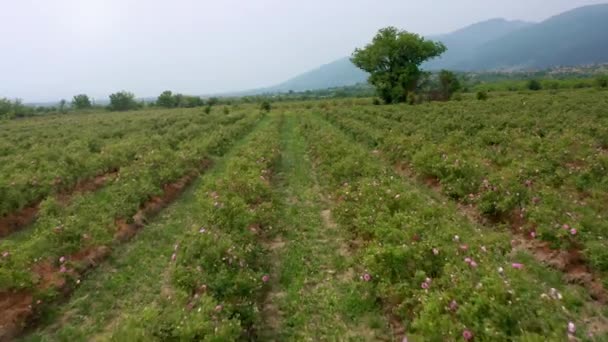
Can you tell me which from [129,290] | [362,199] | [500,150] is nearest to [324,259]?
[362,199]

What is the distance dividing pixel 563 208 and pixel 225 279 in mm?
6301

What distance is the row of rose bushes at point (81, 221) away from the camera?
19.0 feet

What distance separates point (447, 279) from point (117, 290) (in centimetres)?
539

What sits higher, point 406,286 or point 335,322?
point 406,286

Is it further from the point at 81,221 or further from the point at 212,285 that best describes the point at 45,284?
the point at 212,285

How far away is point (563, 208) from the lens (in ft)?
22.4

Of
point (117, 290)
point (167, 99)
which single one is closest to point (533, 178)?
point (117, 290)

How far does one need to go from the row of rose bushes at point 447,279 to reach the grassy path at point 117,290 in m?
3.36

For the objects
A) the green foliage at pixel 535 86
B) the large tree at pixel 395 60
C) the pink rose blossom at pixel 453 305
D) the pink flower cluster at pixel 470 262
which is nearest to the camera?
the pink rose blossom at pixel 453 305

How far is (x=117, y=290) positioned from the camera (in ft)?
20.7

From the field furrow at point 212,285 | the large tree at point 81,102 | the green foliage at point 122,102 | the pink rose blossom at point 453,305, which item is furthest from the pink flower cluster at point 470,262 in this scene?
the large tree at point 81,102

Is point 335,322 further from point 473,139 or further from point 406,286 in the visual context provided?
point 473,139

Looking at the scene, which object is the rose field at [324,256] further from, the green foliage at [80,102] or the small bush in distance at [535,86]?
the green foliage at [80,102]

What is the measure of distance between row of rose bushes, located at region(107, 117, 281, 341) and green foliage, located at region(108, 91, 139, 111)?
325 feet
